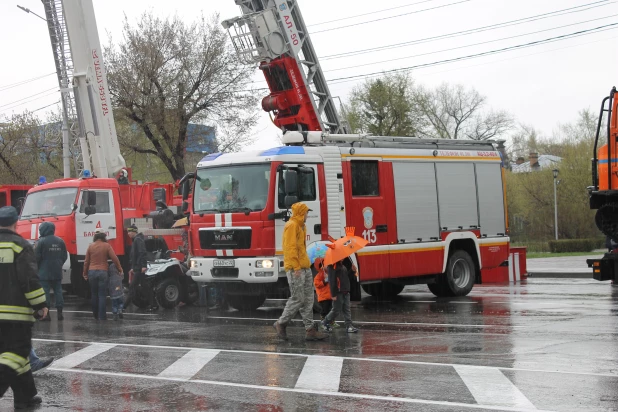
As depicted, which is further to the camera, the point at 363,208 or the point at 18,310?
the point at 363,208

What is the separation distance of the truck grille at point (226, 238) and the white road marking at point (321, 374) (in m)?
4.90

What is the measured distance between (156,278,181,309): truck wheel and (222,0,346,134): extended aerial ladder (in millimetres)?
6078

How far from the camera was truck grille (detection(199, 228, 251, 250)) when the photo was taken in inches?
568

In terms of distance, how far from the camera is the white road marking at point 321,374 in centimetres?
802

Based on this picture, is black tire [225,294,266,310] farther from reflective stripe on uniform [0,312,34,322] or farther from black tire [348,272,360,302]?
reflective stripe on uniform [0,312,34,322]

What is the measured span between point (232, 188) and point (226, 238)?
2.95 ft

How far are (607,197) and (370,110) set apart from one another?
41.5 metres

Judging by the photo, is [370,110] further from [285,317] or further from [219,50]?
[285,317]

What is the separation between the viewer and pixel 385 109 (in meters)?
53.8

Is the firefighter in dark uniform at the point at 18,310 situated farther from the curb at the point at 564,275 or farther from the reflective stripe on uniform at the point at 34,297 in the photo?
the curb at the point at 564,275

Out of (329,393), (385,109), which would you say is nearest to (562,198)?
(385,109)

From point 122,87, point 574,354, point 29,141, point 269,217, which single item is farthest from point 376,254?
point 29,141

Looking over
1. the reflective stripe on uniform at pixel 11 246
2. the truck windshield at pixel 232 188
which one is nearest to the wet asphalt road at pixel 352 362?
the reflective stripe on uniform at pixel 11 246

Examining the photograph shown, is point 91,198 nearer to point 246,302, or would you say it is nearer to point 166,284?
point 166,284
